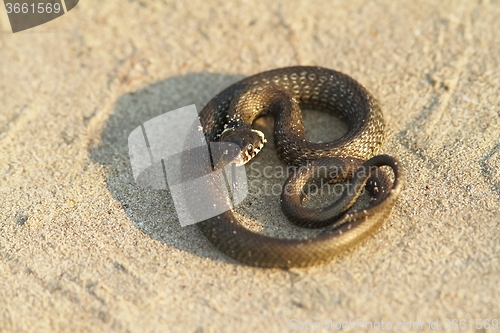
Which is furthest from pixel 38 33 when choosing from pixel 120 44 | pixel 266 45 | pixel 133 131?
pixel 266 45

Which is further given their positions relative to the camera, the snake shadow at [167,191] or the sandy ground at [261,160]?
the snake shadow at [167,191]

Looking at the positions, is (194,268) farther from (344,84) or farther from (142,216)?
(344,84)

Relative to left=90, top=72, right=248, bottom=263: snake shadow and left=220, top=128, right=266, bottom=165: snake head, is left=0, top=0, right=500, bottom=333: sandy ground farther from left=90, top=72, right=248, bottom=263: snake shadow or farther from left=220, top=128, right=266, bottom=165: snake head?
left=220, top=128, right=266, bottom=165: snake head
